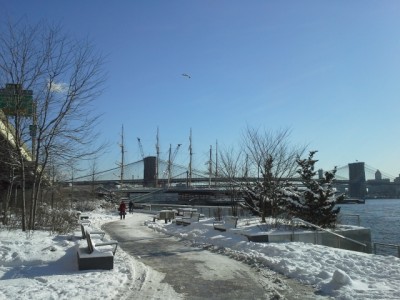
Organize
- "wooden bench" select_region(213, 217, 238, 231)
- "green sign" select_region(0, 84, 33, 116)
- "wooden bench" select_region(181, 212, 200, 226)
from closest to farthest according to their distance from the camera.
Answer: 1. "green sign" select_region(0, 84, 33, 116)
2. "wooden bench" select_region(213, 217, 238, 231)
3. "wooden bench" select_region(181, 212, 200, 226)

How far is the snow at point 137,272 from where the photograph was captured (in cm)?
793

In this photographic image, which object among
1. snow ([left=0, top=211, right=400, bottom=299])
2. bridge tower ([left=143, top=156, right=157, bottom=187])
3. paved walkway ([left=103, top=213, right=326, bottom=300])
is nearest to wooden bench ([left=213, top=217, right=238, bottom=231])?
paved walkway ([left=103, top=213, right=326, bottom=300])

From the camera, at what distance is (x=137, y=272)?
10.1m

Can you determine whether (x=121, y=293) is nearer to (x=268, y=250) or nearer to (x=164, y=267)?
(x=164, y=267)

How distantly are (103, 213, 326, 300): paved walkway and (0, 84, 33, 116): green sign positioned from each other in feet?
18.7

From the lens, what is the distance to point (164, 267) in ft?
35.9

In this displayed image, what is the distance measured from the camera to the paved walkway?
27.1 feet

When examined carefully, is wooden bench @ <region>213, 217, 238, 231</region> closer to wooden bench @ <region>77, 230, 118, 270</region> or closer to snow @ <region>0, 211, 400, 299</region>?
snow @ <region>0, 211, 400, 299</region>

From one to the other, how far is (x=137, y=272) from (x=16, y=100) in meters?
7.51

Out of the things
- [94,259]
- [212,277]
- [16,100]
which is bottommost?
[212,277]

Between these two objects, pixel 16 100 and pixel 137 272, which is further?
pixel 16 100

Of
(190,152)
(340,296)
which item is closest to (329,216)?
(340,296)

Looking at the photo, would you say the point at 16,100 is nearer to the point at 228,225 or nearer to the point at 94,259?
the point at 94,259

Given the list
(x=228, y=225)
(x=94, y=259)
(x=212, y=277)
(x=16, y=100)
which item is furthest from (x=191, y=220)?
(x=94, y=259)
